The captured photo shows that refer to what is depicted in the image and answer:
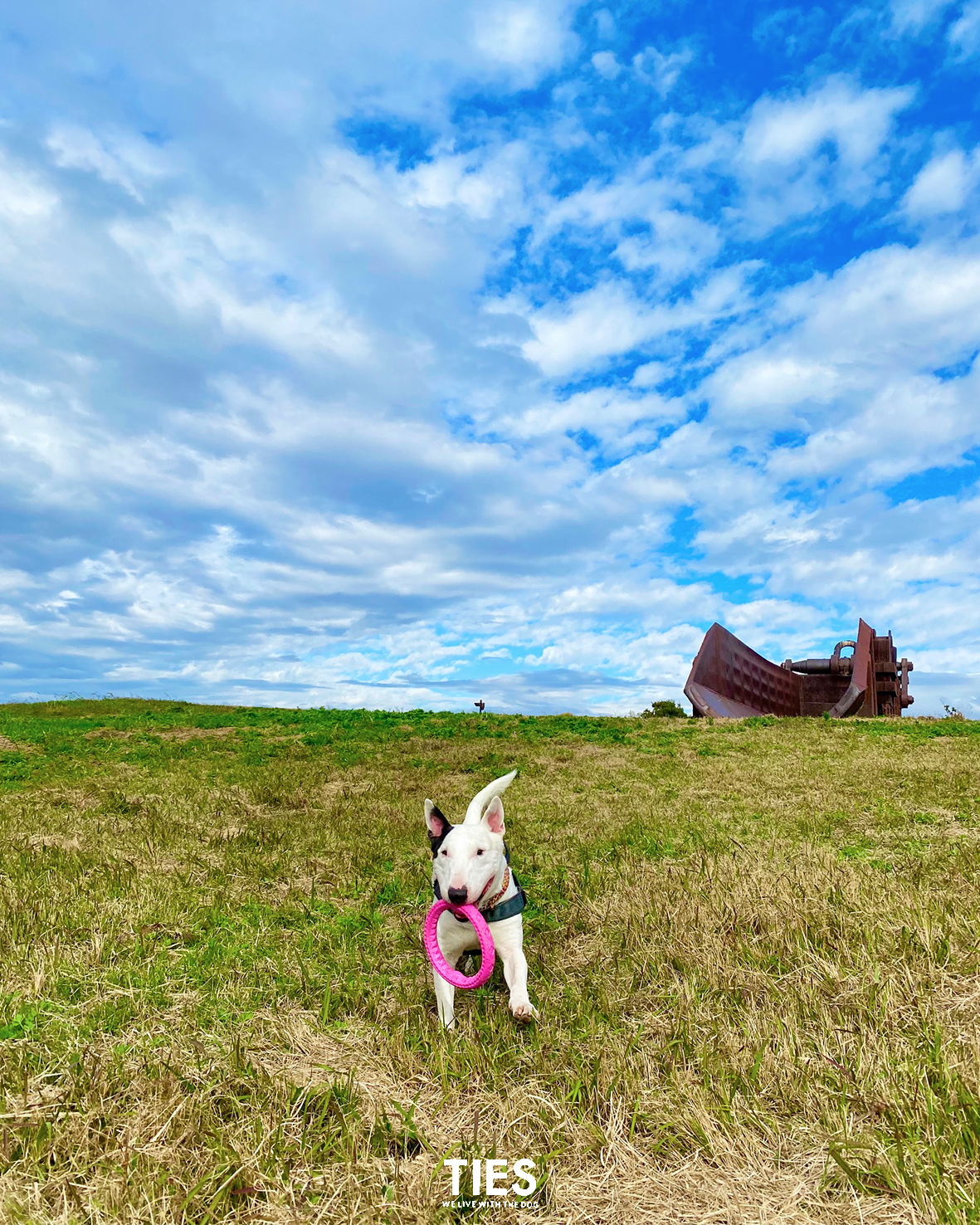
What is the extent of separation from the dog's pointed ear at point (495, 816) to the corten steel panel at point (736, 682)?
20.3 meters

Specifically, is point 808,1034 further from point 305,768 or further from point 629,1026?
point 305,768

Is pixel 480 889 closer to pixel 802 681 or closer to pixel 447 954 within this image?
pixel 447 954

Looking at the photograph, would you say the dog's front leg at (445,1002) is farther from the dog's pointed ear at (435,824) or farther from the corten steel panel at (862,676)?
the corten steel panel at (862,676)

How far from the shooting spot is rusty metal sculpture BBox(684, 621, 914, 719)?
85.7 feet

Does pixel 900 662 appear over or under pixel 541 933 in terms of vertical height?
over

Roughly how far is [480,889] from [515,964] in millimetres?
523

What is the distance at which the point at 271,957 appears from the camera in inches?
177

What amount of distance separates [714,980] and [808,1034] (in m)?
0.65

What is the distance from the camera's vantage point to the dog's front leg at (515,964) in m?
3.49

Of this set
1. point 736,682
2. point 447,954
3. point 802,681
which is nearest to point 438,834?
point 447,954

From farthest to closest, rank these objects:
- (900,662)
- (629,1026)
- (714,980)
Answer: (900,662) < (714,980) < (629,1026)

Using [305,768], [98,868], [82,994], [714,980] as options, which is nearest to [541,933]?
[714,980]

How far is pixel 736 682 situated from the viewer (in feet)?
89.6

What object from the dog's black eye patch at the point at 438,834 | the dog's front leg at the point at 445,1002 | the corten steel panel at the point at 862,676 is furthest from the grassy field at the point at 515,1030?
the corten steel panel at the point at 862,676
